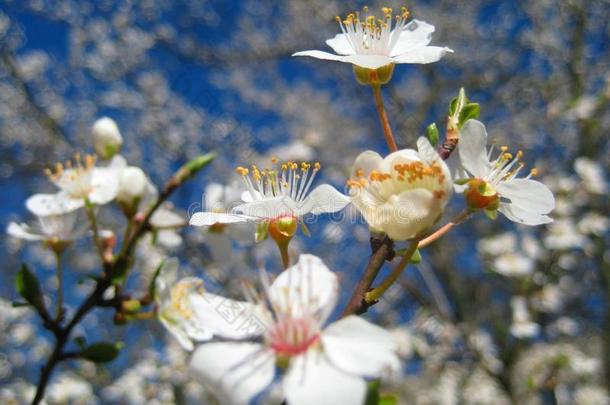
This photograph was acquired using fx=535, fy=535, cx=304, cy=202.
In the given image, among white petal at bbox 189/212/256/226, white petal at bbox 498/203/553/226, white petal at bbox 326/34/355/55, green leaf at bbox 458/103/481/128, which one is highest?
white petal at bbox 326/34/355/55

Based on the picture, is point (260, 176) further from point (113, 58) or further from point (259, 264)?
point (113, 58)

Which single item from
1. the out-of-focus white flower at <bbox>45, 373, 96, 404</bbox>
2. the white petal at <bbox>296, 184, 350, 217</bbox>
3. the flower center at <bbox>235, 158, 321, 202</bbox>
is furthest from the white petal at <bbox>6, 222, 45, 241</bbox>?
the out-of-focus white flower at <bbox>45, 373, 96, 404</bbox>

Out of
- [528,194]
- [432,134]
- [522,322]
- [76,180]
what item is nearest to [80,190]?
[76,180]

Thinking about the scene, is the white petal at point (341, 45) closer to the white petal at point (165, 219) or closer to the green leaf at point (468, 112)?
the green leaf at point (468, 112)

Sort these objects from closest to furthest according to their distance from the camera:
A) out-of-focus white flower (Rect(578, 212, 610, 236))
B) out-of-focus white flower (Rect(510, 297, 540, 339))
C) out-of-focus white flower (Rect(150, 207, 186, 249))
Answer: out-of-focus white flower (Rect(150, 207, 186, 249)) → out-of-focus white flower (Rect(510, 297, 540, 339)) → out-of-focus white flower (Rect(578, 212, 610, 236))

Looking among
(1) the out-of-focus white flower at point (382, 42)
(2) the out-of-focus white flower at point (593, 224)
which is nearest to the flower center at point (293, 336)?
(1) the out-of-focus white flower at point (382, 42)

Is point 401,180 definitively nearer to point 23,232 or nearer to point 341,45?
point 341,45

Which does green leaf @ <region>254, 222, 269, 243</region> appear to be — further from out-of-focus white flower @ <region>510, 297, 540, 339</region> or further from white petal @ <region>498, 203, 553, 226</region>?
out-of-focus white flower @ <region>510, 297, 540, 339</region>
